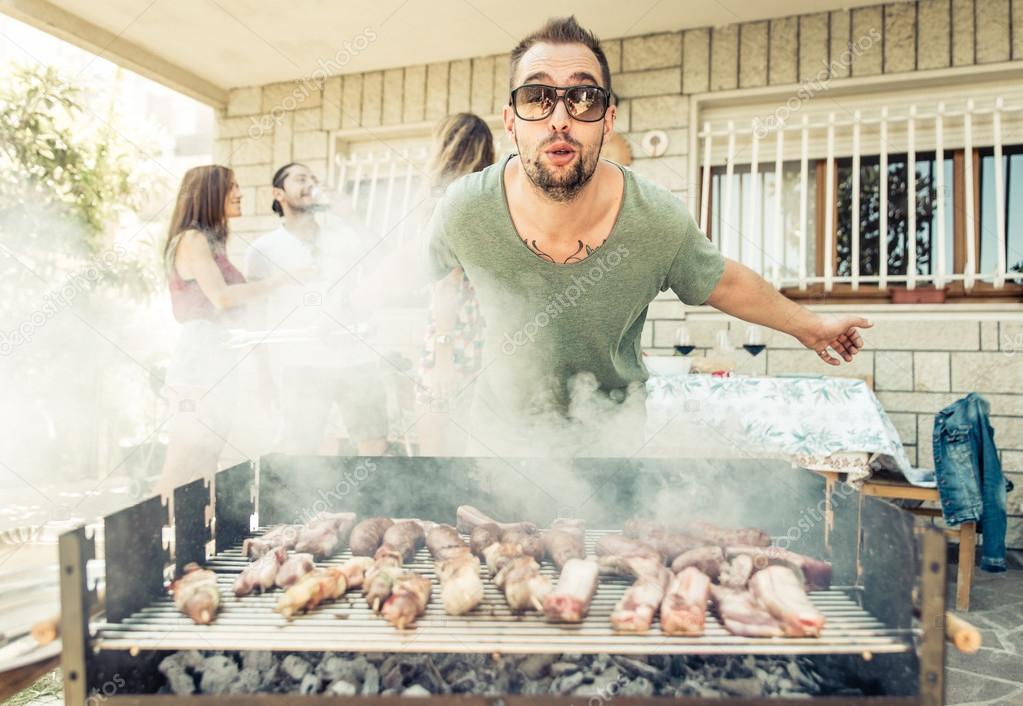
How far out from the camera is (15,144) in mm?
6098

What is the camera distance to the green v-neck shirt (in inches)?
Result: 87.0

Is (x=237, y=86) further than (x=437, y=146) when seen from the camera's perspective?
Yes

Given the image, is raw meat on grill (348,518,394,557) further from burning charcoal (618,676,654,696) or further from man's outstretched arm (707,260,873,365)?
man's outstretched arm (707,260,873,365)

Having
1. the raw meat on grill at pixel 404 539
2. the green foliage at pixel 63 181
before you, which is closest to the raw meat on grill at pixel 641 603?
the raw meat on grill at pixel 404 539

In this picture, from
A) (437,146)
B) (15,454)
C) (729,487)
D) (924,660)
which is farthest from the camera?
(15,454)

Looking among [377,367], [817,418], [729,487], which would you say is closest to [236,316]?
[377,367]

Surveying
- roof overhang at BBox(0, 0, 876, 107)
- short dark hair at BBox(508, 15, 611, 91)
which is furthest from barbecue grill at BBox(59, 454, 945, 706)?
roof overhang at BBox(0, 0, 876, 107)

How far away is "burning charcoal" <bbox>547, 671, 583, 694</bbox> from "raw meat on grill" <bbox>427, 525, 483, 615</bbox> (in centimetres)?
29

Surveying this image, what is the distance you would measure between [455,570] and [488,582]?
15cm

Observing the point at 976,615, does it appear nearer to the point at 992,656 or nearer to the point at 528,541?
the point at 992,656

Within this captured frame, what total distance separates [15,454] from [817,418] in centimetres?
901

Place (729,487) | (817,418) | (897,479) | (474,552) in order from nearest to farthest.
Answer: (474,552) < (729,487) < (817,418) < (897,479)

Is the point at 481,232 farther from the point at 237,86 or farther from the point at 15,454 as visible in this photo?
the point at 15,454

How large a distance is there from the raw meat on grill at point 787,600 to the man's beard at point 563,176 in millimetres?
1231
